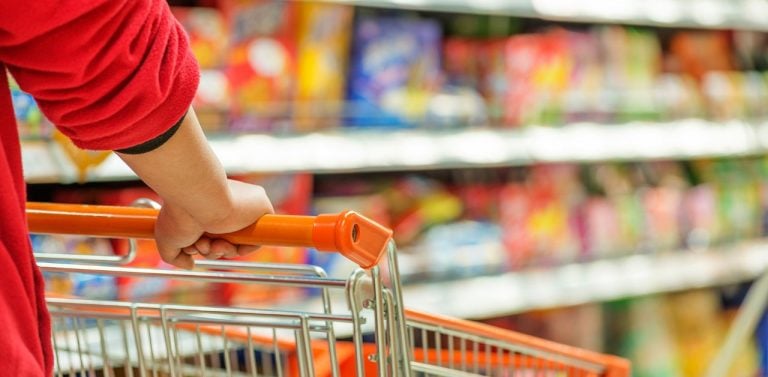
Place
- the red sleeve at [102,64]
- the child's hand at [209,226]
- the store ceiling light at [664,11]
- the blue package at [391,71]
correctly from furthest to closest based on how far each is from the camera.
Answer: the store ceiling light at [664,11], the blue package at [391,71], the child's hand at [209,226], the red sleeve at [102,64]

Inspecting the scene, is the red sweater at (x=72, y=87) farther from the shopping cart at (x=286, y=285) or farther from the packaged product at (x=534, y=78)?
the packaged product at (x=534, y=78)

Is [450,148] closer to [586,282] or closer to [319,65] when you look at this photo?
[319,65]

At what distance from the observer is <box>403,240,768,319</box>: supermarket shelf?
2473mm

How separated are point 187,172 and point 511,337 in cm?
58

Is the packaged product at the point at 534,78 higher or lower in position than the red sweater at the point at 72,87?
higher

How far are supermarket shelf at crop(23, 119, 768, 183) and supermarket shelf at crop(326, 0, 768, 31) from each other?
306mm

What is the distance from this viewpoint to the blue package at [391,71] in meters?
2.34

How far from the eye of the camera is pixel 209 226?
853mm

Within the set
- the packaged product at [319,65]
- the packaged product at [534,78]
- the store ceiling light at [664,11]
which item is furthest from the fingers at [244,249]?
the store ceiling light at [664,11]

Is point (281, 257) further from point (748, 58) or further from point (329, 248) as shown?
point (748, 58)

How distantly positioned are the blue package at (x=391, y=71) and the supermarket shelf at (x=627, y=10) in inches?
3.5

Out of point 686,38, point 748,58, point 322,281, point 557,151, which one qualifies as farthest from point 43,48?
point 748,58

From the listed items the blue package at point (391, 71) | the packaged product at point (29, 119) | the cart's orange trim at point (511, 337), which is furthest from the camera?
the blue package at point (391, 71)

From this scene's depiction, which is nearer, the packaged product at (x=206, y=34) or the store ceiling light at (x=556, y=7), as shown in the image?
the packaged product at (x=206, y=34)
